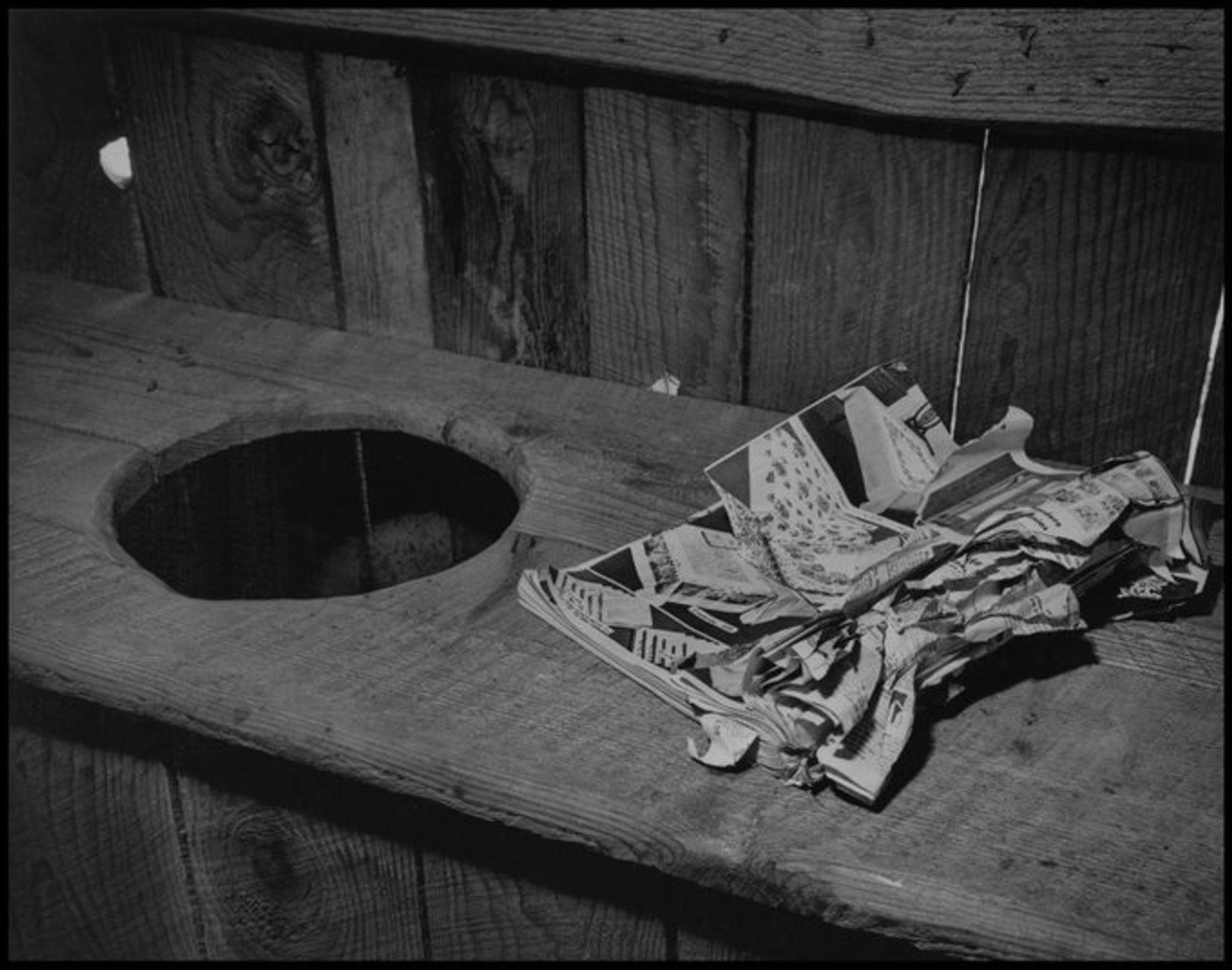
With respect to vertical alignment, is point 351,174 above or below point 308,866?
above

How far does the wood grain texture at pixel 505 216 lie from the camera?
1329 millimetres

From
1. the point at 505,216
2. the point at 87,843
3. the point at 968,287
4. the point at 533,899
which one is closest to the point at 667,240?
the point at 505,216

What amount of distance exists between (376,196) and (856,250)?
0.48 metres

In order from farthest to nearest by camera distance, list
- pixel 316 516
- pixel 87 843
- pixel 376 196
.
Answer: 1. pixel 316 516
2. pixel 376 196
3. pixel 87 843

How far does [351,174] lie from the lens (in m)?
1.43

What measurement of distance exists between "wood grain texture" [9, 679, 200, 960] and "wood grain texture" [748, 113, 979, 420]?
657 millimetres

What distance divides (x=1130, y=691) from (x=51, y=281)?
1.21 meters

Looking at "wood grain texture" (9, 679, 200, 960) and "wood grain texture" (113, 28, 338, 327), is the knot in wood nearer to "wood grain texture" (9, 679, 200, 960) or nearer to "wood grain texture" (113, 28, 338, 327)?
"wood grain texture" (113, 28, 338, 327)

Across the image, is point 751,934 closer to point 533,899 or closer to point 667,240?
point 533,899

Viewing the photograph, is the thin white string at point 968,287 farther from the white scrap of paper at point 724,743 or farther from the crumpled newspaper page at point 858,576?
the white scrap of paper at point 724,743

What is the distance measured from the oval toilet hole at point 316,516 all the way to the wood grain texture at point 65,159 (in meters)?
0.31

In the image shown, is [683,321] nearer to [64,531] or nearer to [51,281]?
[64,531]

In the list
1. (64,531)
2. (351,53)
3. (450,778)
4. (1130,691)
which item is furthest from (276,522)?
(1130,691)

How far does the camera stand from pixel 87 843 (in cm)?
118
